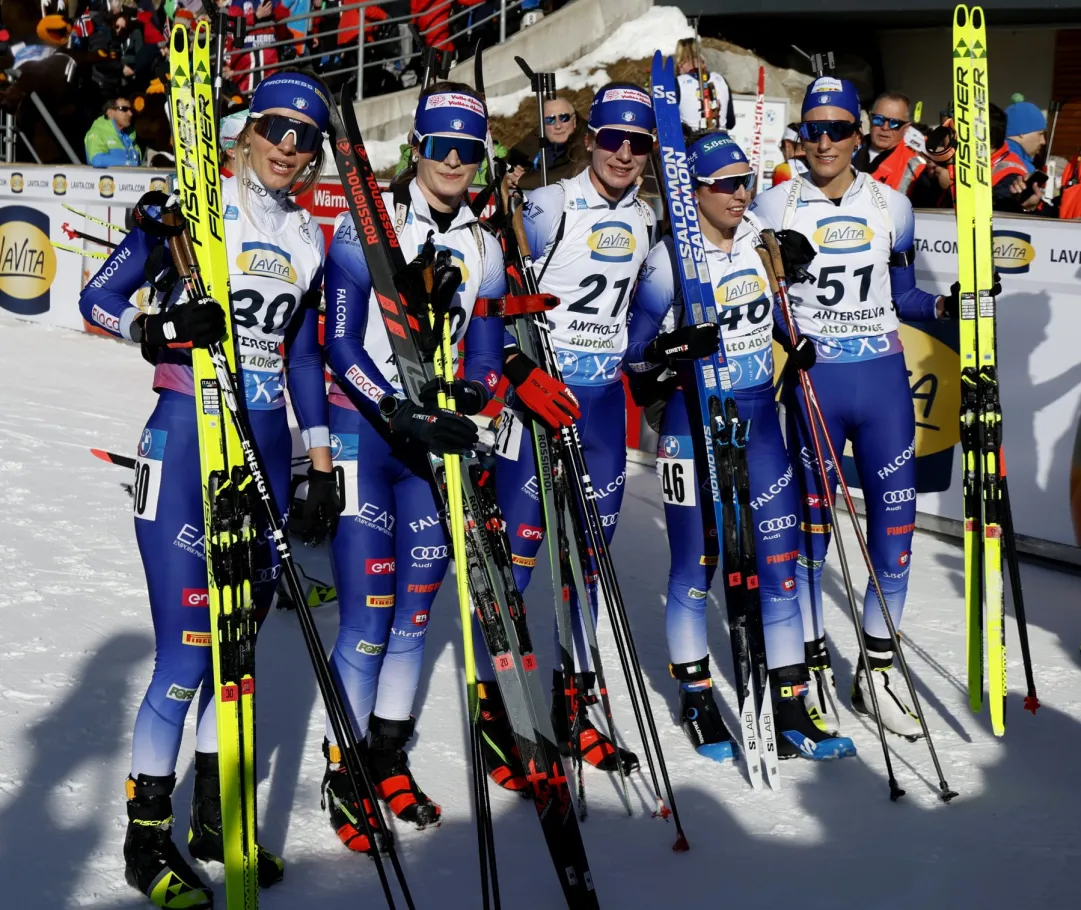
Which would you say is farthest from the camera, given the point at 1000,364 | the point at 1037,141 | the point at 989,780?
the point at 1037,141

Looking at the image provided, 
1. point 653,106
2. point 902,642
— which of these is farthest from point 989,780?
point 653,106

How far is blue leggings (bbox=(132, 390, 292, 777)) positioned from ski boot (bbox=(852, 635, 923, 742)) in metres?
2.57

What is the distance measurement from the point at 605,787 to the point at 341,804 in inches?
39.2

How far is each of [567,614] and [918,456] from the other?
3.57 meters

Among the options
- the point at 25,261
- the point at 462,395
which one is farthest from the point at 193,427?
the point at 25,261

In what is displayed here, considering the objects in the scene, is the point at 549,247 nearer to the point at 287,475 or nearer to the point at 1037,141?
the point at 287,475

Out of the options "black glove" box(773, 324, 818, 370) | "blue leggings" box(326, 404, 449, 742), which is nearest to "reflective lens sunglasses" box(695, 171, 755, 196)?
"black glove" box(773, 324, 818, 370)

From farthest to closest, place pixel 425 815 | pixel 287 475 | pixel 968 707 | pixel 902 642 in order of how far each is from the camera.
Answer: pixel 902 642
pixel 968 707
pixel 425 815
pixel 287 475

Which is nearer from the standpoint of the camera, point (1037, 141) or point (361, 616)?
point (361, 616)

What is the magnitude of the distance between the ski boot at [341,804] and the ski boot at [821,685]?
191 centimetres

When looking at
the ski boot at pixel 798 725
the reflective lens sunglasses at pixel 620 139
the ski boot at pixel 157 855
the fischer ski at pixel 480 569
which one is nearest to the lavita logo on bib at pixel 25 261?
the reflective lens sunglasses at pixel 620 139

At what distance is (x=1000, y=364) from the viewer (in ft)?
24.1

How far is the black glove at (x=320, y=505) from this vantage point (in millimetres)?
3959

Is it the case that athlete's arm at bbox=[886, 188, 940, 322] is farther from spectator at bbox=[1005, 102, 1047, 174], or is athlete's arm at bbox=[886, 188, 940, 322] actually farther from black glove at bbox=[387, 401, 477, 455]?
spectator at bbox=[1005, 102, 1047, 174]
